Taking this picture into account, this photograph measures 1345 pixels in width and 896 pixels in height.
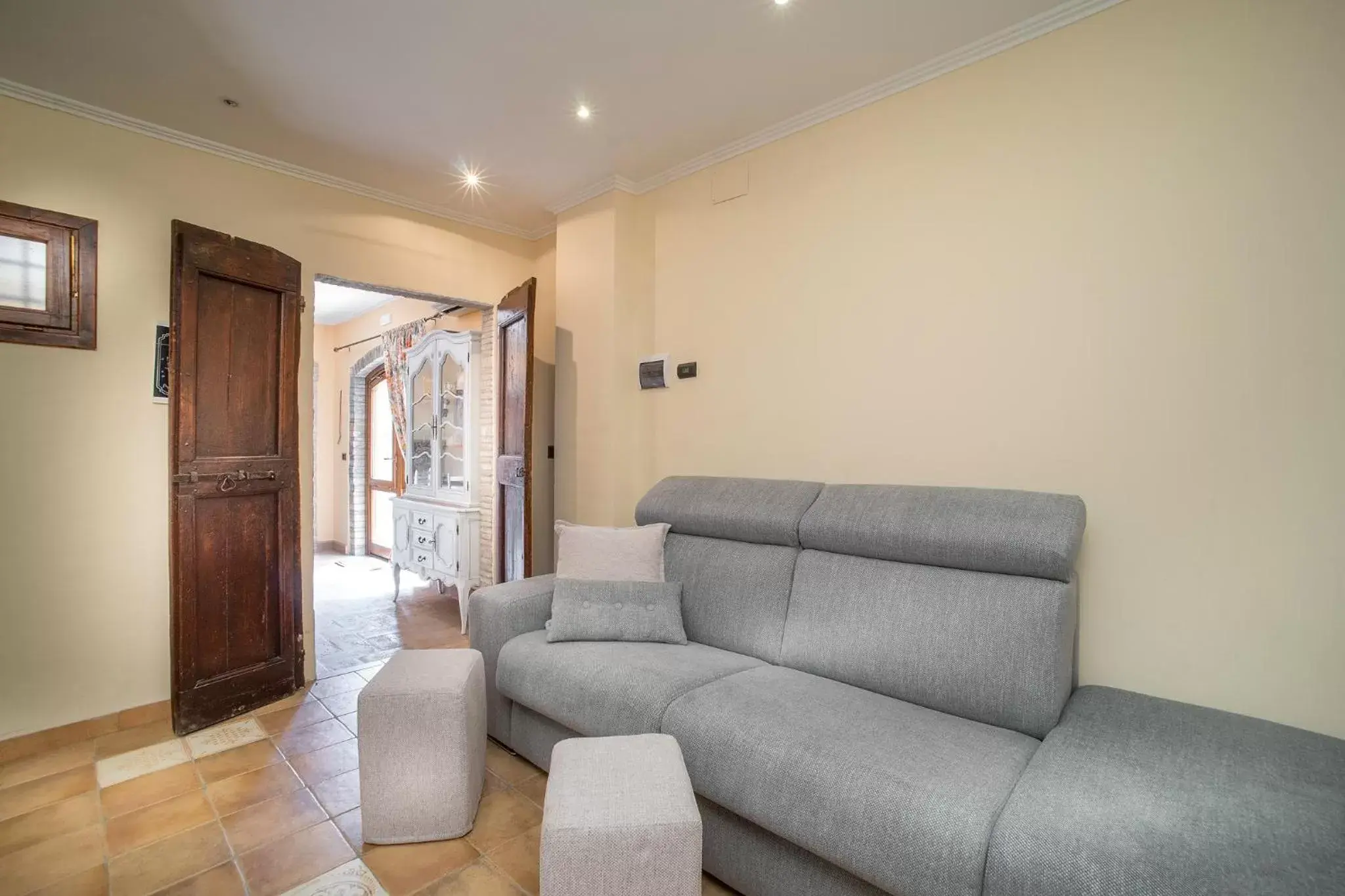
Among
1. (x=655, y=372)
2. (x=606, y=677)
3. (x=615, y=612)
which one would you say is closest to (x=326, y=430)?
(x=655, y=372)

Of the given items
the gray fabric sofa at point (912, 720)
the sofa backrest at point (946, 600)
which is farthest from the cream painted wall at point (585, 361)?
the sofa backrest at point (946, 600)

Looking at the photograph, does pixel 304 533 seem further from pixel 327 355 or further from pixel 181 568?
pixel 327 355

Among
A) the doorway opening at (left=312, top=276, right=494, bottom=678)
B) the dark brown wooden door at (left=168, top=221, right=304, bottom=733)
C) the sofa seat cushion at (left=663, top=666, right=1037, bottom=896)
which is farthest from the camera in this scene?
the doorway opening at (left=312, top=276, right=494, bottom=678)

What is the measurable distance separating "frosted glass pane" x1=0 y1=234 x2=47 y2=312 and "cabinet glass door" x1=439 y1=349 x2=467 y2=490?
2.27 m

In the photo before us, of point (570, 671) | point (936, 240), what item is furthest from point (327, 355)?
point (936, 240)

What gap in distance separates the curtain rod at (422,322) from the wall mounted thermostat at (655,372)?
5.07ft

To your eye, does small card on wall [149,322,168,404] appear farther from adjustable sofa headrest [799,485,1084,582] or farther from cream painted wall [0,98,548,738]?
adjustable sofa headrest [799,485,1084,582]

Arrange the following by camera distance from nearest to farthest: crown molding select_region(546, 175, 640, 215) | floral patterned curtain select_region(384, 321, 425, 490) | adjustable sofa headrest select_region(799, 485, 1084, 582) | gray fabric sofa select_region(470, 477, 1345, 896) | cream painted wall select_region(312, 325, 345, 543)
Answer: gray fabric sofa select_region(470, 477, 1345, 896) → adjustable sofa headrest select_region(799, 485, 1084, 582) → crown molding select_region(546, 175, 640, 215) → floral patterned curtain select_region(384, 321, 425, 490) → cream painted wall select_region(312, 325, 345, 543)

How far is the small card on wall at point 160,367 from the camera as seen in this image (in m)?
2.76

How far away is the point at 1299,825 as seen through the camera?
111cm

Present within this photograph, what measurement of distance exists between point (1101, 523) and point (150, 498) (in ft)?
12.6

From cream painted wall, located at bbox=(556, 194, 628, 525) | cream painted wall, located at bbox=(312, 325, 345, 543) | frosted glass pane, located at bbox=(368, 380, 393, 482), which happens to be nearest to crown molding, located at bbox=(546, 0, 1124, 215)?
cream painted wall, located at bbox=(556, 194, 628, 525)

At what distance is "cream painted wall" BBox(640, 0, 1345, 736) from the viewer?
5.34 feet

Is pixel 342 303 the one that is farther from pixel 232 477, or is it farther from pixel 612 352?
pixel 612 352
